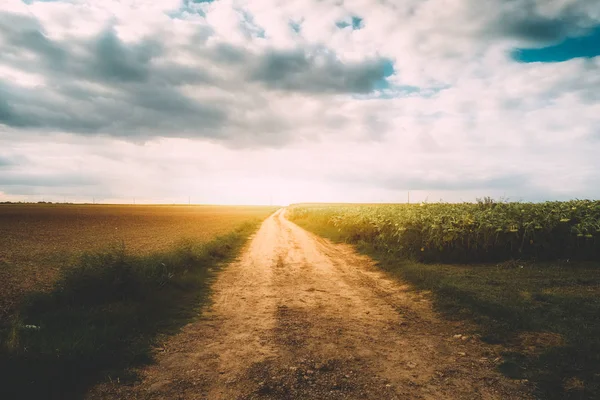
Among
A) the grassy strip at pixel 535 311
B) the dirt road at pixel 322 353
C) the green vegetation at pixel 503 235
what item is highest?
the green vegetation at pixel 503 235

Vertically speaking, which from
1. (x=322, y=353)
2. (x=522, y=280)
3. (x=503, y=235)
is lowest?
(x=322, y=353)

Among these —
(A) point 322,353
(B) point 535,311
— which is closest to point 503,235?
(B) point 535,311

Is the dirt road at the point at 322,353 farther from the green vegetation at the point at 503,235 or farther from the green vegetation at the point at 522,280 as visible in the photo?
the green vegetation at the point at 503,235

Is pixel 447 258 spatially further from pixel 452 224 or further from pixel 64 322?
pixel 64 322

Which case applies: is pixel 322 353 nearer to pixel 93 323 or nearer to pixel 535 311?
pixel 93 323

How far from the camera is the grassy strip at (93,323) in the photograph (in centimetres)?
486

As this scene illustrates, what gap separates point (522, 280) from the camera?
9922 millimetres

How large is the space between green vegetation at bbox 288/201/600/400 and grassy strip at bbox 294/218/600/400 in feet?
0.05

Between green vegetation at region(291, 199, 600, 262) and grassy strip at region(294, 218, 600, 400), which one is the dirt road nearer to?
grassy strip at region(294, 218, 600, 400)

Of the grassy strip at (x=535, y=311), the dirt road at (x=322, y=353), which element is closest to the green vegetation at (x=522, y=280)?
the grassy strip at (x=535, y=311)

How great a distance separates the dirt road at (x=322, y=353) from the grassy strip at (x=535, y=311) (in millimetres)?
458

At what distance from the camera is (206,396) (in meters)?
4.39

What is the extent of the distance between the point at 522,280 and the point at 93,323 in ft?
37.0

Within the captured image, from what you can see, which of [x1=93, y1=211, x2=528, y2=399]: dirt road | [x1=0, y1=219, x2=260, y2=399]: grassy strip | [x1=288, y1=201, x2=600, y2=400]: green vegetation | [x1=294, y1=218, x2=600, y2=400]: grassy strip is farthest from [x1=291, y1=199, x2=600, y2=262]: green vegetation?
[x1=0, y1=219, x2=260, y2=399]: grassy strip
